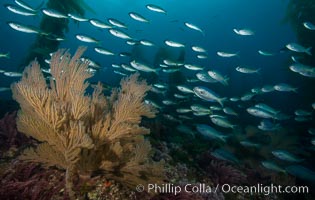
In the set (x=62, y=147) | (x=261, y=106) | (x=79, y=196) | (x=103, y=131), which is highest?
(x=261, y=106)

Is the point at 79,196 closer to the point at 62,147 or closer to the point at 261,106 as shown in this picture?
the point at 62,147

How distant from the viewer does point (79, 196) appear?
4.08 m

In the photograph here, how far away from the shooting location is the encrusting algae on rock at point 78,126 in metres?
3.79

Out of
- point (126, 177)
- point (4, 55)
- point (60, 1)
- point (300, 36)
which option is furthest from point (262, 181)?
point (300, 36)

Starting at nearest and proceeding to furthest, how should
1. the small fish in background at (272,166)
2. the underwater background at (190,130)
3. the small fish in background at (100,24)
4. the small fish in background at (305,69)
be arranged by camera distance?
1. the underwater background at (190,130)
2. the small fish in background at (272,166)
3. the small fish in background at (100,24)
4. the small fish in background at (305,69)

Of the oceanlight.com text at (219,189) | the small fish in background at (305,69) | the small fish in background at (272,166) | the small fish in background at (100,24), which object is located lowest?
the oceanlight.com text at (219,189)

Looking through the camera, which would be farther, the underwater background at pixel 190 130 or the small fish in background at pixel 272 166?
the small fish in background at pixel 272 166

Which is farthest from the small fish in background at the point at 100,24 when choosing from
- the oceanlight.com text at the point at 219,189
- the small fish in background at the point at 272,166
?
the small fish in background at the point at 272,166

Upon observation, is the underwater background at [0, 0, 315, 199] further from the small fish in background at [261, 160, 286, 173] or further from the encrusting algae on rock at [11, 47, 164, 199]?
the encrusting algae on rock at [11, 47, 164, 199]

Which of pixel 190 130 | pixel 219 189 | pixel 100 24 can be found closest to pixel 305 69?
pixel 190 130

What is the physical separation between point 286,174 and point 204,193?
4.28m

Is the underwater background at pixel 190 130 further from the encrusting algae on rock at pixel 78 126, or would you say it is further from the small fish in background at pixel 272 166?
the encrusting algae on rock at pixel 78 126

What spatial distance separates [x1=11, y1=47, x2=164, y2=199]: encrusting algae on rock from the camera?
3.79 meters

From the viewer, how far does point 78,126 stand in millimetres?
3645
